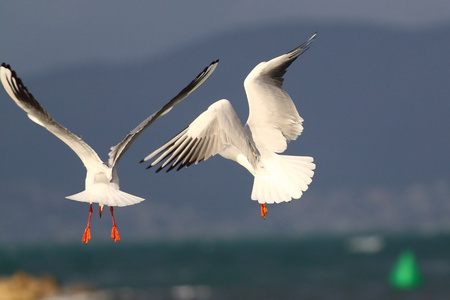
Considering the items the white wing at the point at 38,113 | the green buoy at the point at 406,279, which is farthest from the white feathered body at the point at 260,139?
the green buoy at the point at 406,279

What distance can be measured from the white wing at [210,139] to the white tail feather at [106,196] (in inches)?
19.4

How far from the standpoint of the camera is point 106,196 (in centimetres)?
855

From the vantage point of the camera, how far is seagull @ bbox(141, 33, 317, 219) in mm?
8836

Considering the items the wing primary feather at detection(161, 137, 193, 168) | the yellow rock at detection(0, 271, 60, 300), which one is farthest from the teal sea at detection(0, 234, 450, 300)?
the wing primary feather at detection(161, 137, 193, 168)

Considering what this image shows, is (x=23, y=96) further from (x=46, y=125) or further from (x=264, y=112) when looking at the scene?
(x=264, y=112)

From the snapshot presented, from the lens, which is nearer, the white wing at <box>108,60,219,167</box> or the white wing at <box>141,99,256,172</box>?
the white wing at <box>108,60,219,167</box>

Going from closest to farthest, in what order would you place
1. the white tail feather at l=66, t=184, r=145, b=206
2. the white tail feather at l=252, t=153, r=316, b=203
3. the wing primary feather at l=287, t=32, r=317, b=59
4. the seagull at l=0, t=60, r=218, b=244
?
1. the white tail feather at l=66, t=184, r=145, b=206
2. the seagull at l=0, t=60, r=218, b=244
3. the white tail feather at l=252, t=153, r=316, b=203
4. the wing primary feather at l=287, t=32, r=317, b=59

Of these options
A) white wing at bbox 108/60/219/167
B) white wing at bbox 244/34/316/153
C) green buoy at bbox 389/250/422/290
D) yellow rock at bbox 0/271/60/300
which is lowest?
white wing at bbox 108/60/219/167

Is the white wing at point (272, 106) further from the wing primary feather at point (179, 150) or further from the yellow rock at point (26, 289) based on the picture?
the yellow rock at point (26, 289)

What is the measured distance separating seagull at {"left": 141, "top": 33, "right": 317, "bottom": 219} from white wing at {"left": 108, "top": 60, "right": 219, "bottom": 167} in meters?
0.25

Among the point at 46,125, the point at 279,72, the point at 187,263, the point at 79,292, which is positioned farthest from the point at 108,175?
the point at 187,263

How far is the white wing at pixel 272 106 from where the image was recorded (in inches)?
384

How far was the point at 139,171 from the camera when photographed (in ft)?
553

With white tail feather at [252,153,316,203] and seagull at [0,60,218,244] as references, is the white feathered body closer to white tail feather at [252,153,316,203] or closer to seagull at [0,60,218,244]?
white tail feather at [252,153,316,203]
